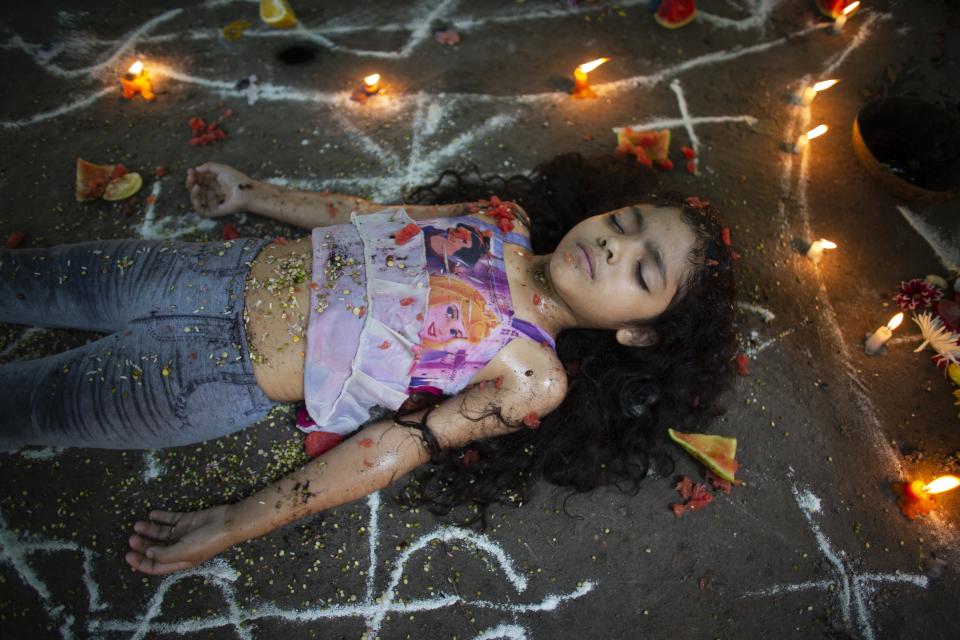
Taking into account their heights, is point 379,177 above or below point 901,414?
above

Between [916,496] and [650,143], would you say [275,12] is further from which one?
[916,496]

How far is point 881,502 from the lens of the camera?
3350mm

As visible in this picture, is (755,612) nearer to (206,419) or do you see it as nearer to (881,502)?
(881,502)

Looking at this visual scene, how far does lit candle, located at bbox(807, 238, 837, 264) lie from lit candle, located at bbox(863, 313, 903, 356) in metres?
0.56

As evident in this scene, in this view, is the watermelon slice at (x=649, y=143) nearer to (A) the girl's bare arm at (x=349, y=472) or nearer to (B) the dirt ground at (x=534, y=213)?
(B) the dirt ground at (x=534, y=213)

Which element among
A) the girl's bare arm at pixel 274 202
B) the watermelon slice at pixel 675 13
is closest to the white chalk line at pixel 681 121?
the watermelon slice at pixel 675 13

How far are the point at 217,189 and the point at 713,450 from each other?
10.8ft

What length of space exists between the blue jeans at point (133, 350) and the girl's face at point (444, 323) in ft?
2.84

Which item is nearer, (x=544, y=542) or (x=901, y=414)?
(x=544, y=542)

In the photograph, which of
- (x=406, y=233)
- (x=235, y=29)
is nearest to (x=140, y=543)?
(x=406, y=233)

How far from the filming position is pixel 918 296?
12.5ft

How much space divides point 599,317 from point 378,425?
1181mm

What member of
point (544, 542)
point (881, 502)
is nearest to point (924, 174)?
point (881, 502)

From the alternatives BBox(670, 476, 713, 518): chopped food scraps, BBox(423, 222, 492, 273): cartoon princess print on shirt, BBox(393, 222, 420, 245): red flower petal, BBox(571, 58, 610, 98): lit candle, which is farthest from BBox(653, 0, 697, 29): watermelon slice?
BBox(670, 476, 713, 518): chopped food scraps
